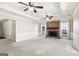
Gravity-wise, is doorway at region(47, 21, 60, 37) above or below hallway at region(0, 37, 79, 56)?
above

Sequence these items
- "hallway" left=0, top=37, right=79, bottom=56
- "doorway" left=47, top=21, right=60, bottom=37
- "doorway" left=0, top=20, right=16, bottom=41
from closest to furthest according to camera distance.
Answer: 1. "hallway" left=0, top=37, right=79, bottom=56
2. "doorway" left=0, top=20, right=16, bottom=41
3. "doorway" left=47, top=21, right=60, bottom=37

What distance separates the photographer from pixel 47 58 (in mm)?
1149

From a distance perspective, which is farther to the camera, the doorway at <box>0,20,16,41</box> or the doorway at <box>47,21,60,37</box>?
the doorway at <box>47,21,60,37</box>

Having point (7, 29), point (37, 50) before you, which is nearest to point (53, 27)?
point (7, 29)

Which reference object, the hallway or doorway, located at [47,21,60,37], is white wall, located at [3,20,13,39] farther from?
doorway, located at [47,21,60,37]

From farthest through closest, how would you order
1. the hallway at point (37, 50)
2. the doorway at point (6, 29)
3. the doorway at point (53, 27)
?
the doorway at point (53, 27), the doorway at point (6, 29), the hallway at point (37, 50)

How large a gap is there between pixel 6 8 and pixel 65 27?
9.12 m

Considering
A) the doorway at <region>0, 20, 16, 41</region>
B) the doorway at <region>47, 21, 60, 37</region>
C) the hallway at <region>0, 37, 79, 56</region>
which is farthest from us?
the doorway at <region>47, 21, 60, 37</region>

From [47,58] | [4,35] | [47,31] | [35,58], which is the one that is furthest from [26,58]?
[47,31]

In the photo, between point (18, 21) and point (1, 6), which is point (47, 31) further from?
point (1, 6)

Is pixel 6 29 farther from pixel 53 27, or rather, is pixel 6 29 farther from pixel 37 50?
pixel 37 50

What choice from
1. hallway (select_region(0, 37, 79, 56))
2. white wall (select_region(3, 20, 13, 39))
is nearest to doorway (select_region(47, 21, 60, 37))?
white wall (select_region(3, 20, 13, 39))

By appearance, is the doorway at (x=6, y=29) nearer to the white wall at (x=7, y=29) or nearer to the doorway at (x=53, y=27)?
the white wall at (x=7, y=29)

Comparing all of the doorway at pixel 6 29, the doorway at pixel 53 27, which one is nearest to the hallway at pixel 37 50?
the doorway at pixel 6 29
